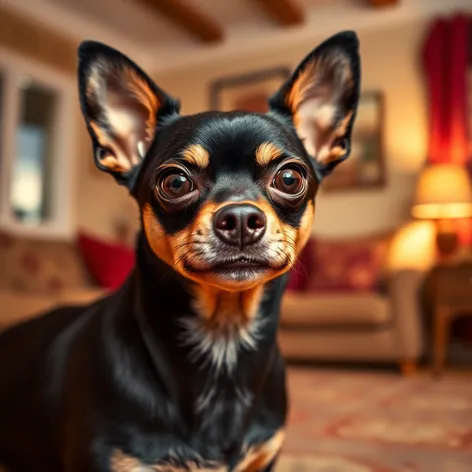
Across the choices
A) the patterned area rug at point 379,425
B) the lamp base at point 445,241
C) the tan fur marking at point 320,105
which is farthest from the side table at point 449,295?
the tan fur marking at point 320,105

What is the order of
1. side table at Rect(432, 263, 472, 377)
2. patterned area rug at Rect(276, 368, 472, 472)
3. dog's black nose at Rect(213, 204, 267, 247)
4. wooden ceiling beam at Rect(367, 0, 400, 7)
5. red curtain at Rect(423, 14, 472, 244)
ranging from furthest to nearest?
wooden ceiling beam at Rect(367, 0, 400, 7)
red curtain at Rect(423, 14, 472, 244)
side table at Rect(432, 263, 472, 377)
patterned area rug at Rect(276, 368, 472, 472)
dog's black nose at Rect(213, 204, 267, 247)

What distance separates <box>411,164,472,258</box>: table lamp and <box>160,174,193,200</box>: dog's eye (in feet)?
12.2

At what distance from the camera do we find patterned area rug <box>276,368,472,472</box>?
1.66 metres

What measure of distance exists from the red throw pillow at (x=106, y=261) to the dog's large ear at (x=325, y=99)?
8.59 feet

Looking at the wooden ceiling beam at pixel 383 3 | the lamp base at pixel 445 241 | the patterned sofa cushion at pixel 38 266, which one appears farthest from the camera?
the wooden ceiling beam at pixel 383 3

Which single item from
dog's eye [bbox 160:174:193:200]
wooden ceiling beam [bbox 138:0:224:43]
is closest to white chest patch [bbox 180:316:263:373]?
dog's eye [bbox 160:174:193:200]

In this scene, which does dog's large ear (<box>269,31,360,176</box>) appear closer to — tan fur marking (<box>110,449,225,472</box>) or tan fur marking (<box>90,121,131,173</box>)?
tan fur marking (<box>90,121,131,173</box>)

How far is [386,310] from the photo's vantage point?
400cm

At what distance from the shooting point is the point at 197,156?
39.2 inches

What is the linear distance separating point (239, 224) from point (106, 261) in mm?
2960

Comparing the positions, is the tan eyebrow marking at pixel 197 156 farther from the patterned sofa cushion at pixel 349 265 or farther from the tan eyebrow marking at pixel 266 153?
the patterned sofa cushion at pixel 349 265

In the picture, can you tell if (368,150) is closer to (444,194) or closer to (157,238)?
(444,194)

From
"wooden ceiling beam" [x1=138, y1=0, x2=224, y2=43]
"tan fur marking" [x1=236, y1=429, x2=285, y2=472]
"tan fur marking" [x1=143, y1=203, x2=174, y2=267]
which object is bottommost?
"tan fur marking" [x1=236, y1=429, x2=285, y2=472]

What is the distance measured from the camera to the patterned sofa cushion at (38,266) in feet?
11.0
